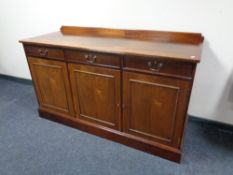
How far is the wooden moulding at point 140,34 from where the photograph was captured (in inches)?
60.9

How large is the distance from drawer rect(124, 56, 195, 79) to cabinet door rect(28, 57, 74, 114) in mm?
639

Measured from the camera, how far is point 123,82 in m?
1.42

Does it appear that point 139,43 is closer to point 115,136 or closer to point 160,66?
point 160,66

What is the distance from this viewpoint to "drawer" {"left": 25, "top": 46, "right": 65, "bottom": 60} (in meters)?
1.60

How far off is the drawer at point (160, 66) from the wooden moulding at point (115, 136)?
2.07 feet

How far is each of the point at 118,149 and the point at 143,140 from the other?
0.24 m

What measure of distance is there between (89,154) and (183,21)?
1383mm

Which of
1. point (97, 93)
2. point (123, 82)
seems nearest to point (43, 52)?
point (97, 93)

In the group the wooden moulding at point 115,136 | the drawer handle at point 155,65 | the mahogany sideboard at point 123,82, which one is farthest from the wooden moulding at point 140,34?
the wooden moulding at point 115,136

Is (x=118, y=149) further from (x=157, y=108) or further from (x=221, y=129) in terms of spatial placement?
(x=221, y=129)

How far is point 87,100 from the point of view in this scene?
1.67 meters

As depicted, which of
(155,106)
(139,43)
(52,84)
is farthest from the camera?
(52,84)

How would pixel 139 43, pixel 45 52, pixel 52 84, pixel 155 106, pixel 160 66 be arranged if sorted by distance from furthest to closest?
1. pixel 52 84
2. pixel 45 52
3. pixel 139 43
4. pixel 155 106
5. pixel 160 66

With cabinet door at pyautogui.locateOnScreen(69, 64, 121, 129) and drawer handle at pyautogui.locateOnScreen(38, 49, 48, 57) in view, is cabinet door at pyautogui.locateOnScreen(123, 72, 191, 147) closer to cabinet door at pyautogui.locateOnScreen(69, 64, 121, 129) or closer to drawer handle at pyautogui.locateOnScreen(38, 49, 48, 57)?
cabinet door at pyautogui.locateOnScreen(69, 64, 121, 129)
